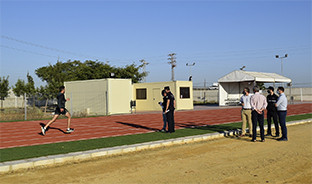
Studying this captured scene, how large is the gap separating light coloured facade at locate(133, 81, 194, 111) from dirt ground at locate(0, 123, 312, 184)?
21.3 m

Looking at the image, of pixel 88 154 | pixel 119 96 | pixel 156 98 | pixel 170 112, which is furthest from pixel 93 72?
pixel 88 154

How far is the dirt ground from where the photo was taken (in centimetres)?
633

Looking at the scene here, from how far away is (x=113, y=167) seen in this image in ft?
24.7

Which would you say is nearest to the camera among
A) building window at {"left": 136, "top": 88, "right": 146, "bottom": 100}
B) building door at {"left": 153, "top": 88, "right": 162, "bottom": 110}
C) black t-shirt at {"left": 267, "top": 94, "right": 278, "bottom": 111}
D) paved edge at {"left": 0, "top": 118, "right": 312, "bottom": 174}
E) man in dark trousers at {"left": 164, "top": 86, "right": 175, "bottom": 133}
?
paved edge at {"left": 0, "top": 118, "right": 312, "bottom": 174}

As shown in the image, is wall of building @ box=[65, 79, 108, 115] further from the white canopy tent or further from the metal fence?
the white canopy tent

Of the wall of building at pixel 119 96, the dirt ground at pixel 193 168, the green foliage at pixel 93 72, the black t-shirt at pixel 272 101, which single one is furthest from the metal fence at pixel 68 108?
the black t-shirt at pixel 272 101

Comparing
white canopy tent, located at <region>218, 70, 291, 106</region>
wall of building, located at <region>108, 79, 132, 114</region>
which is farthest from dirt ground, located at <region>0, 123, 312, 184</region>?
white canopy tent, located at <region>218, 70, 291, 106</region>

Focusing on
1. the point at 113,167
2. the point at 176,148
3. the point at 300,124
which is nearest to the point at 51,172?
the point at 113,167

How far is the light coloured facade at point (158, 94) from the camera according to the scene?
31.3m

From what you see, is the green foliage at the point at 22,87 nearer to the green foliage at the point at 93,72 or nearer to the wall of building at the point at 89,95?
the green foliage at the point at 93,72

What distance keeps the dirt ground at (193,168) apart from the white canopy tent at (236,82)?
90.6 feet

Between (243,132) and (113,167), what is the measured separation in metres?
6.46

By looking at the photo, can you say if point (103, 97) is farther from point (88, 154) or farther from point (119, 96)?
point (88, 154)

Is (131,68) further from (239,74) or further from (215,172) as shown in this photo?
(215,172)
